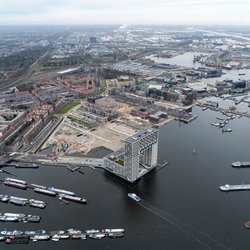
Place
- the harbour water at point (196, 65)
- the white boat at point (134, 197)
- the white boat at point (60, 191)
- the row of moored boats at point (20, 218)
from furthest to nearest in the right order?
the harbour water at point (196, 65) < the white boat at point (60, 191) < the white boat at point (134, 197) < the row of moored boats at point (20, 218)

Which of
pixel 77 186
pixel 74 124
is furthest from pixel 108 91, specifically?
pixel 77 186

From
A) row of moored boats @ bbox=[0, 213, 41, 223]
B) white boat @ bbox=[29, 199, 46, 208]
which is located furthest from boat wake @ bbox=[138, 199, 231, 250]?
row of moored boats @ bbox=[0, 213, 41, 223]

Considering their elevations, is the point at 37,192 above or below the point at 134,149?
A: below

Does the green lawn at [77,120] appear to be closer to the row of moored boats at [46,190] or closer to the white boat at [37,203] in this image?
the row of moored boats at [46,190]

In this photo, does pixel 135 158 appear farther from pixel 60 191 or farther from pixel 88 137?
pixel 88 137

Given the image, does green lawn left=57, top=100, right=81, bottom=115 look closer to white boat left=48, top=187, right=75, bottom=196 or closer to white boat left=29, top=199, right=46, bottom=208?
white boat left=48, top=187, right=75, bottom=196

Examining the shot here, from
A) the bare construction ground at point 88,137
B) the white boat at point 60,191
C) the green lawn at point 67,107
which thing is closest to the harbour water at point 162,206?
the white boat at point 60,191

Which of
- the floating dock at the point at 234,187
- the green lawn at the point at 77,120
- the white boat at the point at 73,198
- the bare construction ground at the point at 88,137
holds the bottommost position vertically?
the white boat at the point at 73,198

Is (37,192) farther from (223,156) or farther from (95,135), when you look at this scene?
(223,156)
